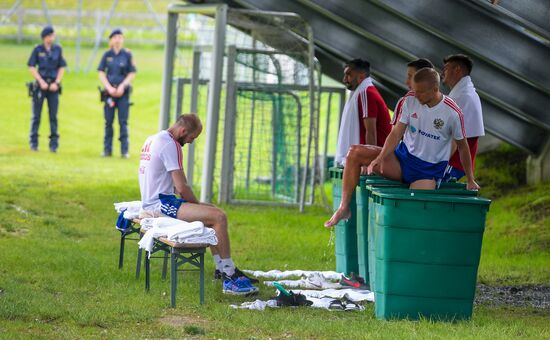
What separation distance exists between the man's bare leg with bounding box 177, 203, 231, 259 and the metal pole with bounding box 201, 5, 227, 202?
582 cm

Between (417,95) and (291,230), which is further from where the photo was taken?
(291,230)

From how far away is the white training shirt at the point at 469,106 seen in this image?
9492 millimetres

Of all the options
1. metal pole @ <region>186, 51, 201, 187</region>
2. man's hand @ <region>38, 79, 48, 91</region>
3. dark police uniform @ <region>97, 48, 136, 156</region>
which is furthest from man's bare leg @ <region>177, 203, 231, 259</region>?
man's hand @ <region>38, 79, 48, 91</region>

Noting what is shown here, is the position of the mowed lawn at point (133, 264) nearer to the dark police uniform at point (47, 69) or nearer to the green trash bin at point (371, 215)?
the green trash bin at point (371, 215)

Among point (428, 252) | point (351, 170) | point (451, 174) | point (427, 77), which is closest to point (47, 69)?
point (351, 170)

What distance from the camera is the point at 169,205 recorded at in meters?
9.16

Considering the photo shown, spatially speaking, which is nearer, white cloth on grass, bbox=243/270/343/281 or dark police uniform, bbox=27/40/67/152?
white cloth on grass, bbox=243/270/343/281

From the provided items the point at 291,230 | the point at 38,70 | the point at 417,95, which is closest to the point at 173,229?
the point at 417,95

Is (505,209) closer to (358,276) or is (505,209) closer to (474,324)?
(358,276)

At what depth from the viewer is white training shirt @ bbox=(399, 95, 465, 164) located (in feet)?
28.2

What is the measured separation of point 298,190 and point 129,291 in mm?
7479

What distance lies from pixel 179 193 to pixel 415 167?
173 centimetres

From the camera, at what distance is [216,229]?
9023 mm

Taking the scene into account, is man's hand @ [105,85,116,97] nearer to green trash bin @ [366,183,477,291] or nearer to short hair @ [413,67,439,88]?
green trash bin @ [366,183,477,291]
